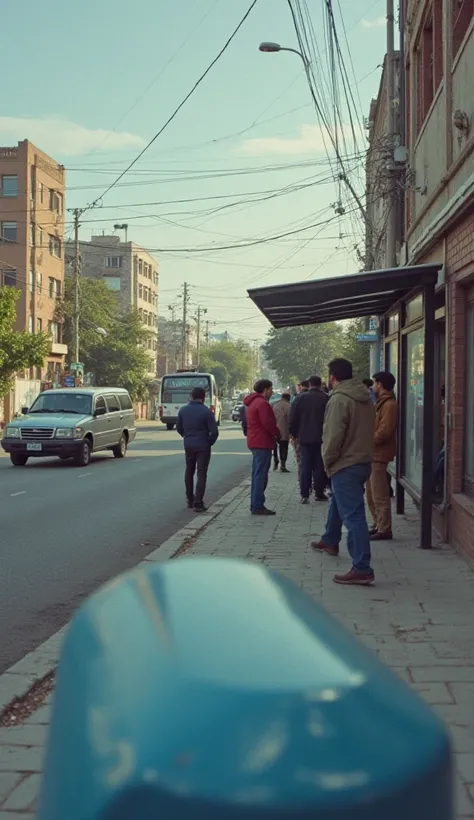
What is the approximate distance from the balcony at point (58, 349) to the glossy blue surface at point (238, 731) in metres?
53.3

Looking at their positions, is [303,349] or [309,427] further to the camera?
[303,349]

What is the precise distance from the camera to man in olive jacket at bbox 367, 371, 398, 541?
9.58m

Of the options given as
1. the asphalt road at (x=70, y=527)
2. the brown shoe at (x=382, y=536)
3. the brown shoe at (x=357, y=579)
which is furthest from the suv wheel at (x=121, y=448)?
the brown shoe at (x=357, y=579)

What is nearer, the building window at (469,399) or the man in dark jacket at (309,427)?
the building window at (469,399)

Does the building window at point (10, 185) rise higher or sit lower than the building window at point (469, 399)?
higher

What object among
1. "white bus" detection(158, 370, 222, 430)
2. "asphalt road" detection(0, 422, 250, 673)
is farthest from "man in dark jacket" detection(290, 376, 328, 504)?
"white bus" detection(158, 370, 222, 430)

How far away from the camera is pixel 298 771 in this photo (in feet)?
3.71

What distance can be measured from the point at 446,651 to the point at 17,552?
5373 millimetres

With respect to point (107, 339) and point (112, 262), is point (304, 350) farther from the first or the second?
point (107, 339)

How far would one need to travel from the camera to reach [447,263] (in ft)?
31.2

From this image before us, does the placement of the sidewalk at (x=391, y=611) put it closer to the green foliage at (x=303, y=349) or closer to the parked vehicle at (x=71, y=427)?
the parked vehicle at (x=71, y=427)

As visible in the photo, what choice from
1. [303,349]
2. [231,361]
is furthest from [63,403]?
[231,361]

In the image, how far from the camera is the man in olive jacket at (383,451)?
9.58m

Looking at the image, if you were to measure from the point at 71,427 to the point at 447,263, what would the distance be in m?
12.3
